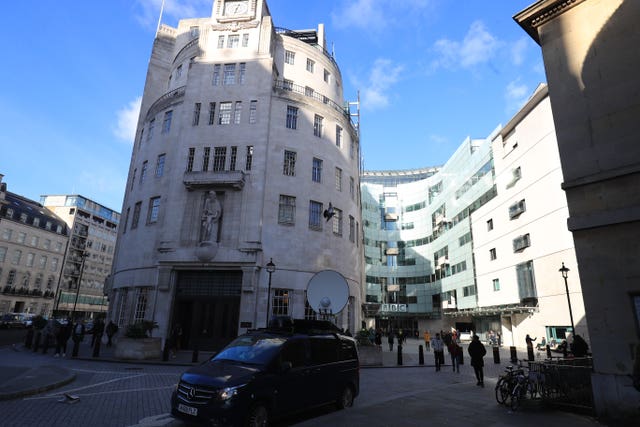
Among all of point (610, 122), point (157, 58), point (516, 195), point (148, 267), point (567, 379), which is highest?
point (157, 58)

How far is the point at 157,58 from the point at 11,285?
188 feet

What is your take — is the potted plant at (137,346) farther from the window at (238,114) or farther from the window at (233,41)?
the window at (233,41)

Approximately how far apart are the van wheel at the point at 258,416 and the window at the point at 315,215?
2053cm

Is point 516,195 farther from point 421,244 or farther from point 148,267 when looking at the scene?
point 148,267

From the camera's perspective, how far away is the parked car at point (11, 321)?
46375 millimetres

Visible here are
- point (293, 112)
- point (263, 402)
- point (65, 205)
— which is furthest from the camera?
point (65, 205)

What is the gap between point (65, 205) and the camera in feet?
305

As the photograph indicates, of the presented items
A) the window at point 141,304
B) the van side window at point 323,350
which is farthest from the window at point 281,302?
the van side window at point 323,350

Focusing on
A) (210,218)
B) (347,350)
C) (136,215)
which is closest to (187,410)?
(347,350)

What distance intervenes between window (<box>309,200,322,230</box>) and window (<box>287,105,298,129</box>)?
251 inches

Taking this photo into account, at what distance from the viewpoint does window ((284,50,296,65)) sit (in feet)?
109

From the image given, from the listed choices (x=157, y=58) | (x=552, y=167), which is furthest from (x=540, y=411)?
(x=157, y=58)

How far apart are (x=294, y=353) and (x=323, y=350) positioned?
1.15 metres

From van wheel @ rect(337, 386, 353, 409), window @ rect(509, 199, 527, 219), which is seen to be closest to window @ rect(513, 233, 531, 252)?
A: window @ rect(509, 199, 527, 219)
